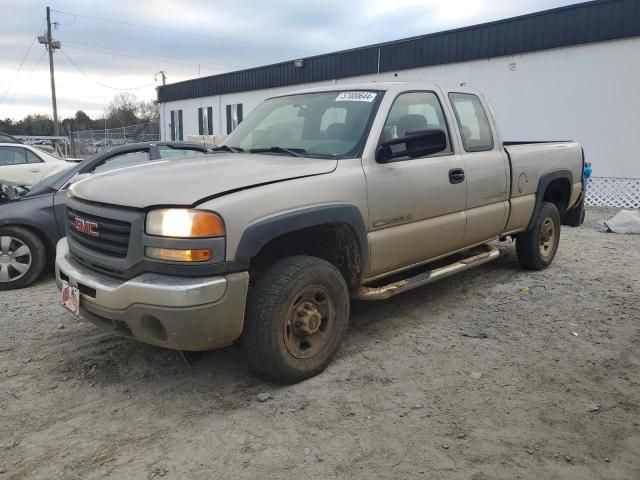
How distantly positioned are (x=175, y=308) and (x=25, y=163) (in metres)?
9.76

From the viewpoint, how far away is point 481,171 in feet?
15.4

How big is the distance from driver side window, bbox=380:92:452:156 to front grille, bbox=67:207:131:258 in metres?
1.90

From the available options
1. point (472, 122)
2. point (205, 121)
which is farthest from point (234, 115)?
point (472, 122)

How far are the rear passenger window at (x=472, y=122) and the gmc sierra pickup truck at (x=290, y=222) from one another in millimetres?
16

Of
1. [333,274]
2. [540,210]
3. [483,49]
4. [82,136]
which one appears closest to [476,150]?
[540,210]

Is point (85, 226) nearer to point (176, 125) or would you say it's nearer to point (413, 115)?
point (413, 115)

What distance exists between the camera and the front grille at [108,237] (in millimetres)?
3002

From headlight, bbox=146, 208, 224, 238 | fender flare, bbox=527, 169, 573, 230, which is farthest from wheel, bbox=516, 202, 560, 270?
headlight, bbox=146, 208, 224, 238

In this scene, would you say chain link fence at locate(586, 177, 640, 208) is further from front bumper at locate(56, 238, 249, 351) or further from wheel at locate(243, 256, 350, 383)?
front bumper at locate(56, 238, 249, 351)

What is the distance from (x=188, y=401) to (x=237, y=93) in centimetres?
2437

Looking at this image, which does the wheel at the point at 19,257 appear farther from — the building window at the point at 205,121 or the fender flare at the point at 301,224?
the building window at the point at 205,121

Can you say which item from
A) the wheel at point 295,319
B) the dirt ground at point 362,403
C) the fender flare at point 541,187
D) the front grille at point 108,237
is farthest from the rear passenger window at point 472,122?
the front grille at point 108,237

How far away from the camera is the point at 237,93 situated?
25938 mm

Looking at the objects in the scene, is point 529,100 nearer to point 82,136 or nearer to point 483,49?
point 483,49
